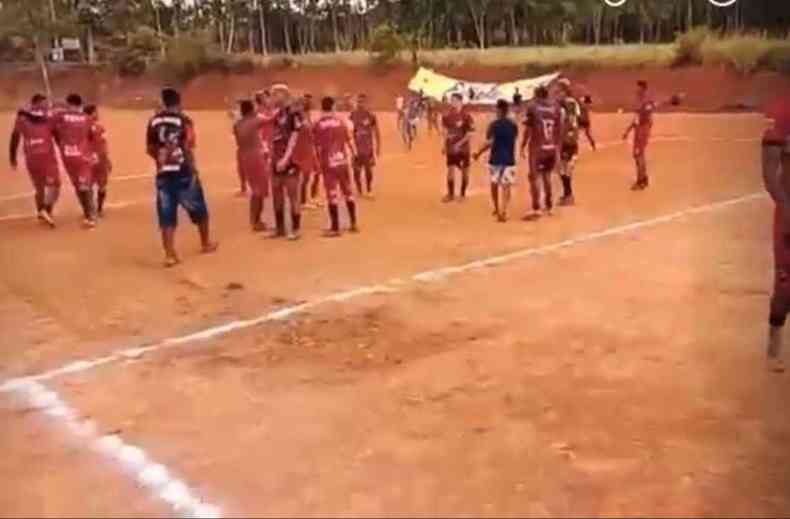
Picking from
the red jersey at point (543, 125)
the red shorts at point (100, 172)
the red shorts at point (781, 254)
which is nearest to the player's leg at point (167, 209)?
the red shorts at point (100, 172)

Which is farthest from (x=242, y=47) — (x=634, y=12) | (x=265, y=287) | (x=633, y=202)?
(x=265, y=287)

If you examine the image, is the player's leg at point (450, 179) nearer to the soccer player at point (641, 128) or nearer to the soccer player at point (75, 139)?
the soccer player at point (641, 128)

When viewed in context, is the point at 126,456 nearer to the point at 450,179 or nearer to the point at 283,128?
the point at 283,128

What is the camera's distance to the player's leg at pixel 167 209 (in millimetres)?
11773

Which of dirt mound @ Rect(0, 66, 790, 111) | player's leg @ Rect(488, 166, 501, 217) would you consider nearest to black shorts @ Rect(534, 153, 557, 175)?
player's leg @ Rect(488, 166, 501, 217)

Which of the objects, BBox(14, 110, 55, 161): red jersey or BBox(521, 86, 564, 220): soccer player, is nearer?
BBox(521, 86, 564, 220): soccer player

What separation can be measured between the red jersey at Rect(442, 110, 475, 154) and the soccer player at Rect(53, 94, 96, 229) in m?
5.28

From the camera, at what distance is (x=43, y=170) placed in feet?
49.6

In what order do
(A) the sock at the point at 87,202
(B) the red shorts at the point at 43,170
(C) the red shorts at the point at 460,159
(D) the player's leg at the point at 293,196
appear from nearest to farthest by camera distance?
(D) the player's leg at the point at 293,196
(B) the red shorts at the point at 43,170
(A) the sock at the point at 87,202
(C) the red shorts at the point at 460,159

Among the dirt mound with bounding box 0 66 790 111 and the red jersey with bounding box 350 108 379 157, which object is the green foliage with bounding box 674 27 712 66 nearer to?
the dirt mound with bounding box 0 66 790 111

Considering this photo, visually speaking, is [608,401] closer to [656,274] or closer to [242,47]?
[656,274]

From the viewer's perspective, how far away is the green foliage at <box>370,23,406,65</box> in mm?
54375

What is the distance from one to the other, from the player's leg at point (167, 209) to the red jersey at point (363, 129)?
5.90 meters

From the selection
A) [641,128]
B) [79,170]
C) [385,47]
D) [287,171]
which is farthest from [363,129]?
[385,47]
